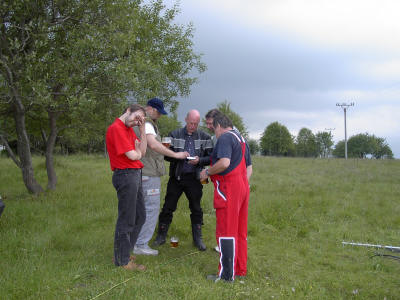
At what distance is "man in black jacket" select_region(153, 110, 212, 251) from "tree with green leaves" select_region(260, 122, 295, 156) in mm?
83232

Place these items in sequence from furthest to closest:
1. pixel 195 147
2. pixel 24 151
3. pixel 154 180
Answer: pixel 24 151, pixel 195 147, pixel 154 180

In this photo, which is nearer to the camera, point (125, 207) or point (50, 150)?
point (125, 207)

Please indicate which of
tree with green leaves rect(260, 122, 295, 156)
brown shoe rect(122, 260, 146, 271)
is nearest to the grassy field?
brown shoe rect(122, 260, 146, 271)

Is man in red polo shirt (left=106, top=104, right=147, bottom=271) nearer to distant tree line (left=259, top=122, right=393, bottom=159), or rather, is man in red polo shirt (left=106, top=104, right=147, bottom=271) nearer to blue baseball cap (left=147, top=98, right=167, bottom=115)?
blue baseball cap (left=147, top=98, right=167, bottom=115)

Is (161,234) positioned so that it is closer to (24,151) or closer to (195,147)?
(195,147)

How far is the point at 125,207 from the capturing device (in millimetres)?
4199

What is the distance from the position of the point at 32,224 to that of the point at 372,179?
48.8 feet

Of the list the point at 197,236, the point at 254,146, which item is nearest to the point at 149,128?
the point at 197,236

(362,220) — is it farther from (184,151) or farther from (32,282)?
(32,282)

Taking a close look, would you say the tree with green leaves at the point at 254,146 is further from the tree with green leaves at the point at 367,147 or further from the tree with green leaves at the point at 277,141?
the tree with green leaves at the point at 367,147

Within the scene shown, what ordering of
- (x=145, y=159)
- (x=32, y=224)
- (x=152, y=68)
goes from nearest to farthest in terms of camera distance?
(x=145, y=159) < (x=32, y=224) < (x=152, y=68)

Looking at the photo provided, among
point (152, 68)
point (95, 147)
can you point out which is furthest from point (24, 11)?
point (95, 147)

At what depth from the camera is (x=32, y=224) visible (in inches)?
262

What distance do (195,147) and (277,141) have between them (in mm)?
84220
